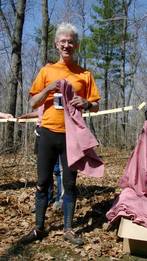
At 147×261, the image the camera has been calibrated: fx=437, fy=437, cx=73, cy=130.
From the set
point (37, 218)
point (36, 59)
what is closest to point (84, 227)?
point (37, 218)

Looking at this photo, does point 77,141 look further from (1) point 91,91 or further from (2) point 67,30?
(2) point 67,30

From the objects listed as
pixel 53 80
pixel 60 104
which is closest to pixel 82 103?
pixel 60 104

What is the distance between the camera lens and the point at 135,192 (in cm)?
441

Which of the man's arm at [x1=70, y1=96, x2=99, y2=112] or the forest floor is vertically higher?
the man's arm at [x1=70, y1=96, x2=99, y2=112]

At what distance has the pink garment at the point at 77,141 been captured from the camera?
4.02m

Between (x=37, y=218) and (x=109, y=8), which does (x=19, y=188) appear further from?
(x=109, y=8)

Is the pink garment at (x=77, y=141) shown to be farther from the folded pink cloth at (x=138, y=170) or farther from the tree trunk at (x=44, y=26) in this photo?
the tree trunk at (x=44, y=26)

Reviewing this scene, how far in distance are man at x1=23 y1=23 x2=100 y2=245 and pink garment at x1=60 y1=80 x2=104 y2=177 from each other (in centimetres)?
7

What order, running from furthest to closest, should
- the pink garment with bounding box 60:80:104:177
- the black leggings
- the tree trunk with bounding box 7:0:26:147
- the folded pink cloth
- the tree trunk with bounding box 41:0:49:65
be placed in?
the tree trunk with bounding box 41:0:49:65
the tree trunk with bounding box 7:0:26:147
the folded pink cloth
the black leggings
the pink garment with bounding box 60:80:104:177

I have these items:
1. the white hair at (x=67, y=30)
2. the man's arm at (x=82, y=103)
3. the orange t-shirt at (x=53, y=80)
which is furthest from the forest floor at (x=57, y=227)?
the white hair at (x=67, y=30)

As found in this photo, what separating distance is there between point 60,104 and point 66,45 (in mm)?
549

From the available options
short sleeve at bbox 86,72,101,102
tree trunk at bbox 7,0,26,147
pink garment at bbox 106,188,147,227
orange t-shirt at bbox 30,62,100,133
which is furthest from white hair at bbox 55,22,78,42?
tree trunk at bbox 7,0,26,147

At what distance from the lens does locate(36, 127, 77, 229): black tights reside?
4125 millimetres

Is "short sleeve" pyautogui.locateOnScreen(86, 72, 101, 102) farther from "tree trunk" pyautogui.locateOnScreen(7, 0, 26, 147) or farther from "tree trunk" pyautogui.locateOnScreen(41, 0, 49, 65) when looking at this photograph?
"tree trunk" pyautogui.locateOnScreen(41, 0, 49, 65)
